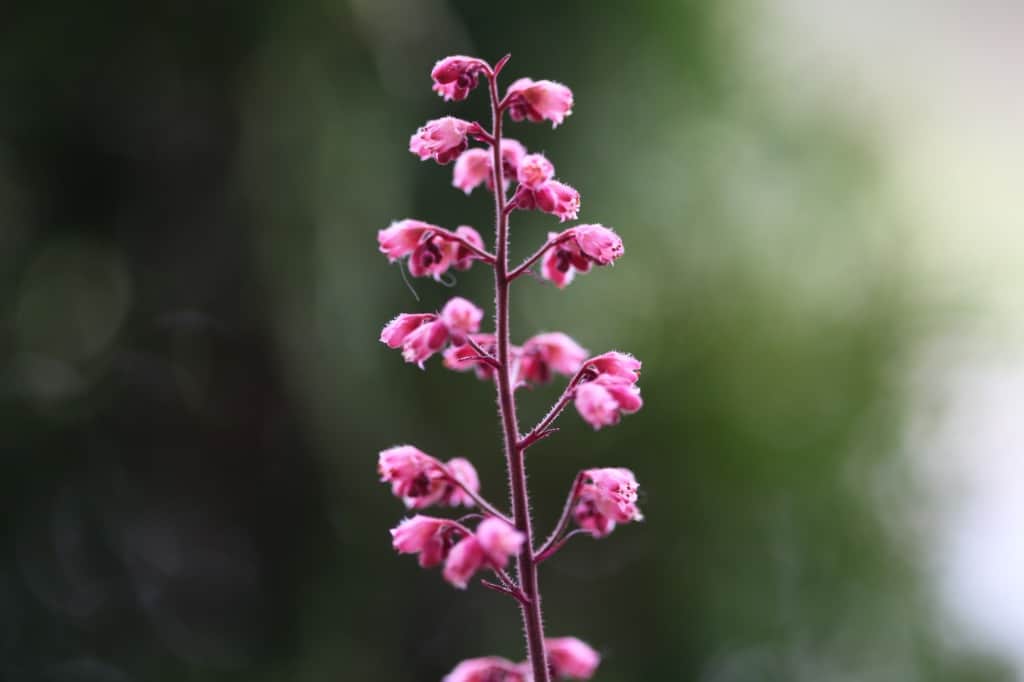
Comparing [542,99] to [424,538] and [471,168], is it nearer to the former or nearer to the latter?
[471,168]

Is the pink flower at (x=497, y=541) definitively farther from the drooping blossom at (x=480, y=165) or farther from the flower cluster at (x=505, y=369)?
the drooping blossom at (x=480, y=165)

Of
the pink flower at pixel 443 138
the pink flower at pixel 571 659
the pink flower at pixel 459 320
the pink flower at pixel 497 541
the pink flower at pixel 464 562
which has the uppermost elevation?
the pink flower at pixel 443 138

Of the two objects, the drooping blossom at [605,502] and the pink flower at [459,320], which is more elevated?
the pink flower at [459,320]

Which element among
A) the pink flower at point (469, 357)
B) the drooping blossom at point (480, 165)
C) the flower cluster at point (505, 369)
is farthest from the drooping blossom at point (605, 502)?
the drooping blossom at point (480, 165)

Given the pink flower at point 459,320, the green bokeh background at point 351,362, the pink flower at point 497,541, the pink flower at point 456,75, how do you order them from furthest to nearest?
the green bokeh background at point 351,362
the pink flower at point 456,75
the pink flower at point 459,320
the pink flower at point 497,541

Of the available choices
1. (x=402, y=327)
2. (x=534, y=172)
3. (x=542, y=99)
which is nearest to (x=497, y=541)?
(x=402, y=327)

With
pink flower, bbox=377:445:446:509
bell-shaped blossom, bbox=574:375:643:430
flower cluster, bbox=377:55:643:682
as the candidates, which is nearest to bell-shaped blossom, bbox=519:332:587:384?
flower cluster, bbox=377:55:643:682
